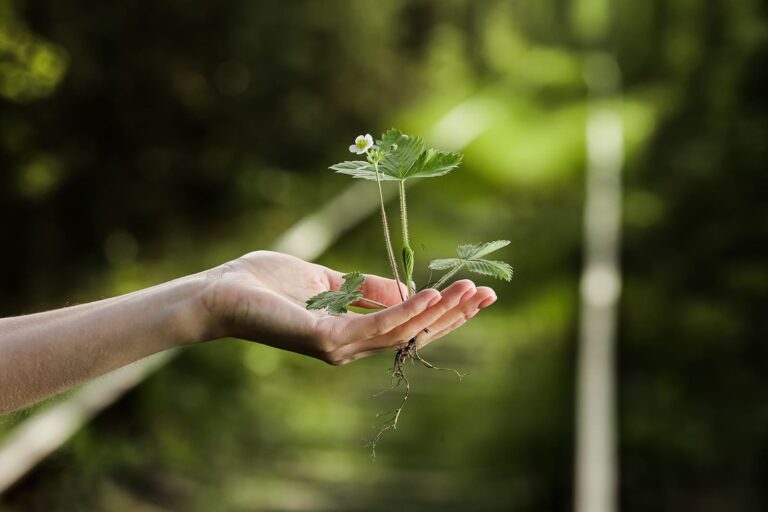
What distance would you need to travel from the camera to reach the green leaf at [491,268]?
6.91ft

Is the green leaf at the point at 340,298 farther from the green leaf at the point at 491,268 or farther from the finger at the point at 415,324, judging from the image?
the green leaf at the point at 491,268

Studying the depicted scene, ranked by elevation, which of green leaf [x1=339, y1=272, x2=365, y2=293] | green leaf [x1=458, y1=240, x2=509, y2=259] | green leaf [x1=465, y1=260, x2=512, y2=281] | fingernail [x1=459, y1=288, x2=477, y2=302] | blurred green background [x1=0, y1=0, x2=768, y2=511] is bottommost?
fingernail [x1=459, y1=288, x2=477, y2=302]

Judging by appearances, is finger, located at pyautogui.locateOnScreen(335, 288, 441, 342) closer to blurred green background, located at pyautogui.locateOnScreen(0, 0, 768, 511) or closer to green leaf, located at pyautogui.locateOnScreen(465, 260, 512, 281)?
green leaf, located at pyautogui.locateOnScreen(465, 260, 512, 281)

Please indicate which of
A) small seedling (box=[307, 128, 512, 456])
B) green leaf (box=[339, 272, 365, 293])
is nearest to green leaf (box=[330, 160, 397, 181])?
small seedling (box=[307, 128, 512, 456])

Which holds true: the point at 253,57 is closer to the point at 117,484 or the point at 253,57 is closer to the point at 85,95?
the point at 85,95

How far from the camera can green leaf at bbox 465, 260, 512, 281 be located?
211 cm

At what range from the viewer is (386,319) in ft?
6.57

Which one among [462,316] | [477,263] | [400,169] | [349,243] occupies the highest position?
[349,243]

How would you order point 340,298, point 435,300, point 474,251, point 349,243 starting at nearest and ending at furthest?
1. point 435,300
2. point 340,298
3. point 474,251
4. point 349,243

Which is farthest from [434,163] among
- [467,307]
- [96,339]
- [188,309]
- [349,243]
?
[349,243]

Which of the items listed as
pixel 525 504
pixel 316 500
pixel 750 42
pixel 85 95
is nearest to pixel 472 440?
pixel 525 504

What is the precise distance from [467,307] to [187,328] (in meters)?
0.55

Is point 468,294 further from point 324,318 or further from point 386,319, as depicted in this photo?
point 324,318

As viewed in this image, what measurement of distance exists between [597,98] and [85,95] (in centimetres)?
1103
